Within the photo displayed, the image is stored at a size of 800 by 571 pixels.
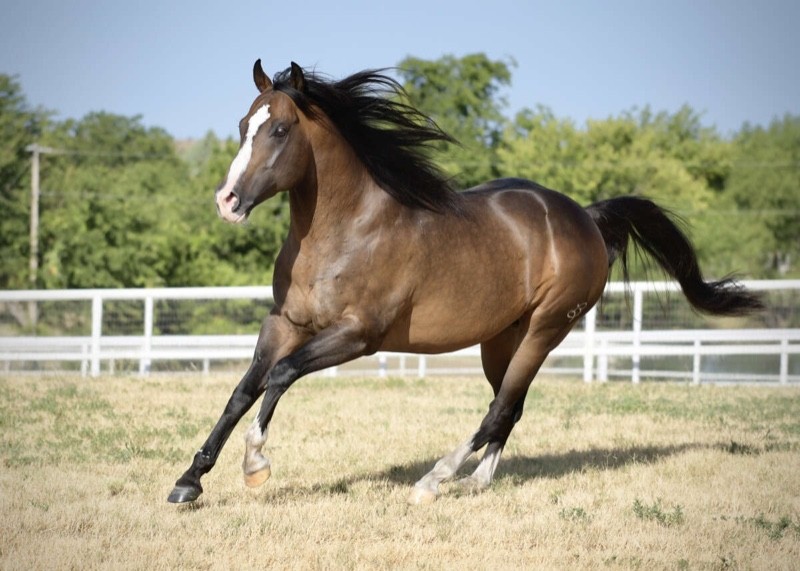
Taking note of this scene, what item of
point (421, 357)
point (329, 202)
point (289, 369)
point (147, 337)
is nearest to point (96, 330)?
point (147, 337)

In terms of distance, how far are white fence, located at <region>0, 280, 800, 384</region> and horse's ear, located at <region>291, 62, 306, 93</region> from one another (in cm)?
948

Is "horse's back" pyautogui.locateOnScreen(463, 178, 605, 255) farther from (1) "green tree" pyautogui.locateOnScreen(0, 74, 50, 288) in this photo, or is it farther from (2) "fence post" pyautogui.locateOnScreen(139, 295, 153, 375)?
(1) "green tree" pyautogui.locateOnScreen(0, 74, 50, 288)

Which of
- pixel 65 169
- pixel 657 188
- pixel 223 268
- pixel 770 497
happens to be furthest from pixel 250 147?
pixel 65 169

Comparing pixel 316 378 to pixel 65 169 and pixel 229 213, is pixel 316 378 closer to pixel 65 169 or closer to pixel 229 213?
pixel 229 213

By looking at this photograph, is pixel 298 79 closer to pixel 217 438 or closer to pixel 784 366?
pixel 217 438

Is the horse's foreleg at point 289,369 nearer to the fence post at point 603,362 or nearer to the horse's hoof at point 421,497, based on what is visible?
the horse's hoof at point 421,497

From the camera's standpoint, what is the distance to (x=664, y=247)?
9.07 m

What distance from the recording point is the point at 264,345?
624 cm

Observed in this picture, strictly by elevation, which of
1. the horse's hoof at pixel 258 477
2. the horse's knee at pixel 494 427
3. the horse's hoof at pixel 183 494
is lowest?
the horse's hoof at pixel 183 494

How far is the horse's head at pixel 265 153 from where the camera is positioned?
559cm

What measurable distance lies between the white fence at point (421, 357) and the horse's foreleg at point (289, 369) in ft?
30.6

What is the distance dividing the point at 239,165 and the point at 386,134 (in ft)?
4.30

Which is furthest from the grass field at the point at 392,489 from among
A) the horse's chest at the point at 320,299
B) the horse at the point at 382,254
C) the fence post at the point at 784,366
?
the fence post at the point at 784,366

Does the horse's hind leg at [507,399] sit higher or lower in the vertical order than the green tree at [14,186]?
lower
